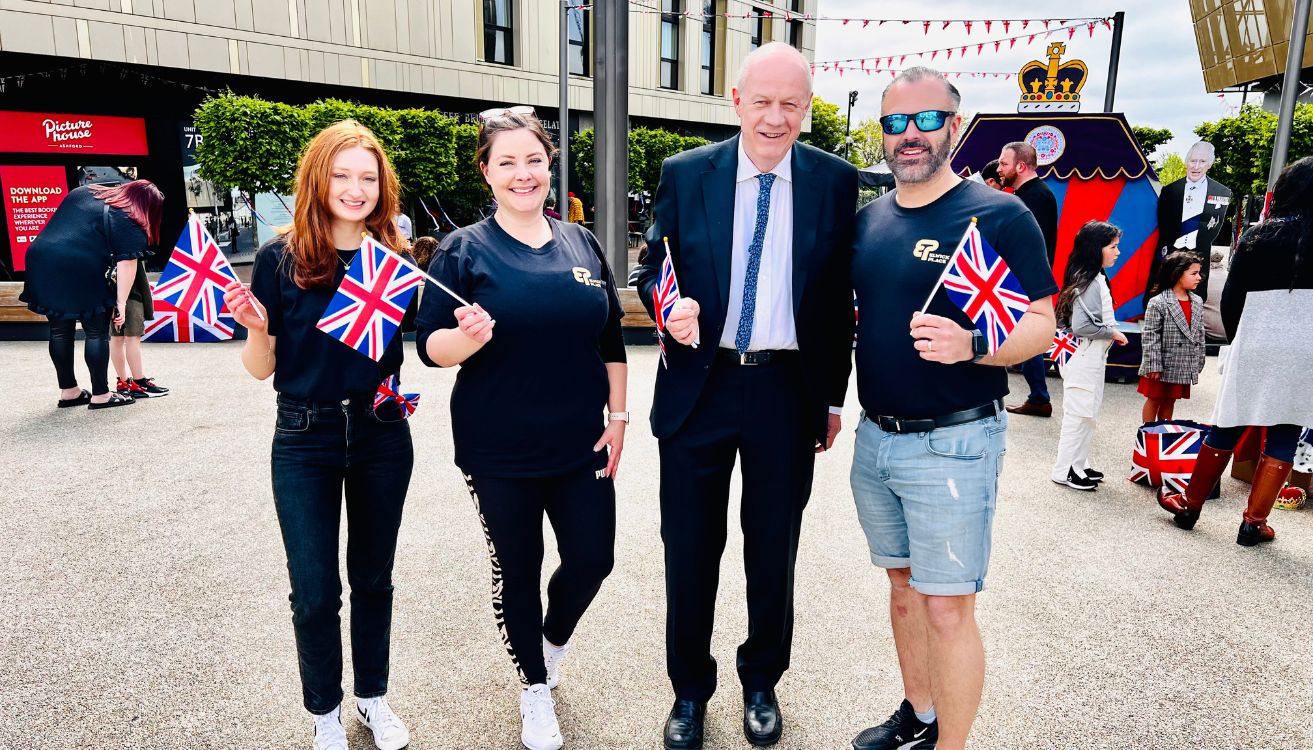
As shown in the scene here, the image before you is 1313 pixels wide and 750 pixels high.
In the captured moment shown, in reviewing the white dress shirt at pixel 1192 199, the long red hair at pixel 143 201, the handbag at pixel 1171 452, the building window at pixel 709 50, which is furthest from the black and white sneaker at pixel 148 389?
the building window at pixel 709 50

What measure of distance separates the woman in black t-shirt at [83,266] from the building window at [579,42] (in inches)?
774

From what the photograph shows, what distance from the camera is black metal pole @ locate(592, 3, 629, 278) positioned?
9.25 meters

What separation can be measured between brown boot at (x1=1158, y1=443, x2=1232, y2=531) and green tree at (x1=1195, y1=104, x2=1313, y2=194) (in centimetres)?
1667

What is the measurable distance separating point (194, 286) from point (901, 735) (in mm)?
2654

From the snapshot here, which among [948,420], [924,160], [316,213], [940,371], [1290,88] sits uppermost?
[1290,88]

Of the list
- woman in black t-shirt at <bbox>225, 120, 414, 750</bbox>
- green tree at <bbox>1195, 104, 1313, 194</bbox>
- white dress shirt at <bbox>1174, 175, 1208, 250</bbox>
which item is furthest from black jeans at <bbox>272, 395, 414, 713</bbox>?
green tree at <bbox>1195, 104, 1313, 194</bbox>

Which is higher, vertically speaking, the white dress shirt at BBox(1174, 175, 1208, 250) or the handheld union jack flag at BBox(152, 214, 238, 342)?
the white dress shirt at BBox(1174, 175, 1208, 250)

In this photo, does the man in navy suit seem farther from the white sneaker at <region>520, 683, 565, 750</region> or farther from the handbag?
the handbag

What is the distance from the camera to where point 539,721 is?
8.63ft

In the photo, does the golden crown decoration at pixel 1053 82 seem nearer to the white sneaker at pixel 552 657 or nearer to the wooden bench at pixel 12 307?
the white sneaker at pixel 552 657

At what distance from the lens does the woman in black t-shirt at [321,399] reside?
2414 mm

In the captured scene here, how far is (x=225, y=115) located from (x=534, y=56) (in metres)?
10.7

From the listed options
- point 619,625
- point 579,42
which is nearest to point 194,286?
point 619,625

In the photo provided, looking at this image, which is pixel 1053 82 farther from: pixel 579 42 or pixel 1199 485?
pixel 579 42
